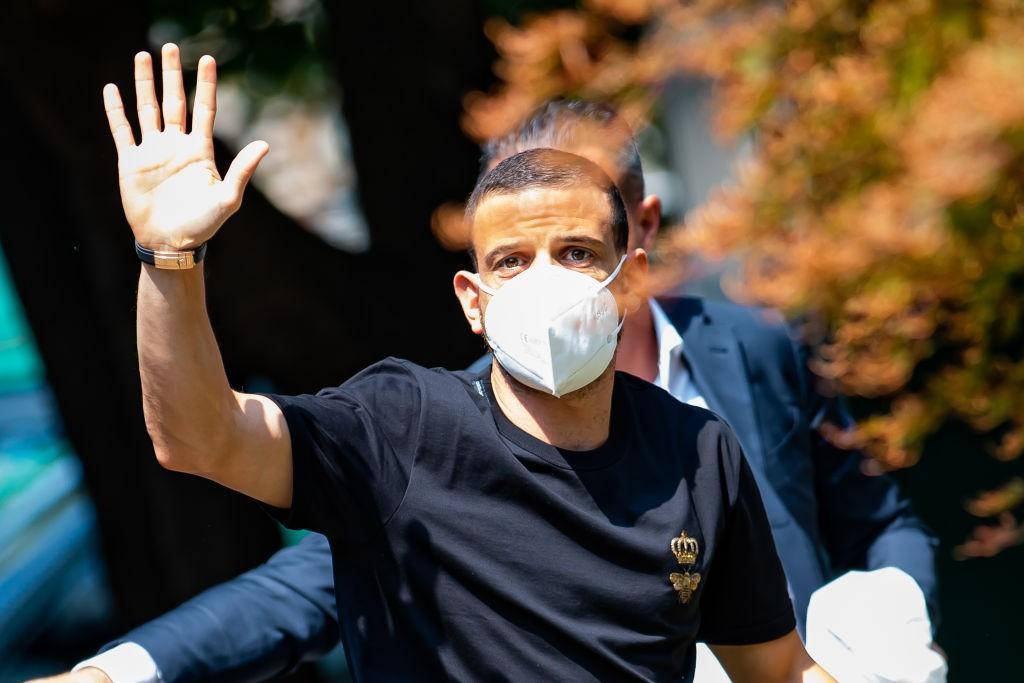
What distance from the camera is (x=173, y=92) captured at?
6.29 feet

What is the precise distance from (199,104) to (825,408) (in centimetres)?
171

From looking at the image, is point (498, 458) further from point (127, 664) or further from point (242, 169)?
point (127, 664)

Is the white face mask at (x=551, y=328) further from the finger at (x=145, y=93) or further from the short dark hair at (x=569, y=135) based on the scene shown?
the short dark hair at (x=569, y=135)

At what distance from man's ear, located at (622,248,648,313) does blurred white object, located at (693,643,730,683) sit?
80cm

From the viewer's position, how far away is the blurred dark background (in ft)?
14.0

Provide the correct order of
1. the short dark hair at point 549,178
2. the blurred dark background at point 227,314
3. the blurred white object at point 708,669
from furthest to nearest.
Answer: the blurred dark background at point 227,314 < the blurred white object at point 708,669 < the short dark hair at point 549,178

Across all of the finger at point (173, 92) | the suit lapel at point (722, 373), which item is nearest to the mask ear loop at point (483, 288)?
the finger at point (173, 92)

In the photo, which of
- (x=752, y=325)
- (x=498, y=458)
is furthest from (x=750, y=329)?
(x=498, y=458)

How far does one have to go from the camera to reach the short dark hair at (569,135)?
288cm

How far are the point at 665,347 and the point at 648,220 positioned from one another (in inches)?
10.9

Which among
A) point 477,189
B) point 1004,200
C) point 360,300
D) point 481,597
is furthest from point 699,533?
point 360,300

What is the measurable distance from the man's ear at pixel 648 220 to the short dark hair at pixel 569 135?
2 cm

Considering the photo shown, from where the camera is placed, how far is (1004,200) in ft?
9.98

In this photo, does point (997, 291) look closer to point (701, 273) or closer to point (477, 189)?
point (701, 273)
